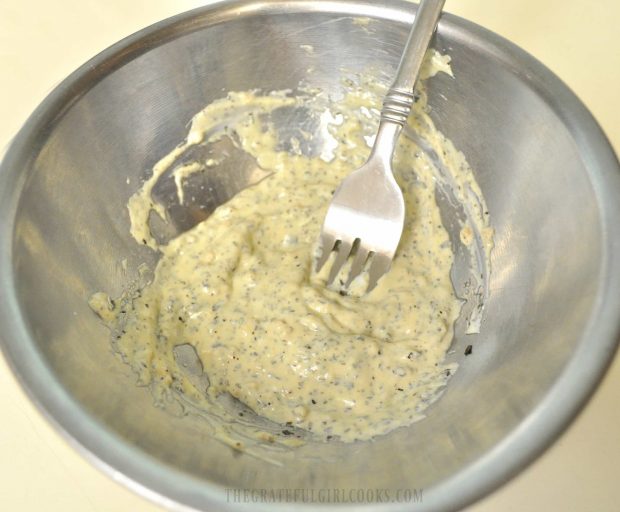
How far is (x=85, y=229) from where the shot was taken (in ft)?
3.67

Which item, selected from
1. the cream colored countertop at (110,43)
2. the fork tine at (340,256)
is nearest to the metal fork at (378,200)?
the fork tine at (340,256)

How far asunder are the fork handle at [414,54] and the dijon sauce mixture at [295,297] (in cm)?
8

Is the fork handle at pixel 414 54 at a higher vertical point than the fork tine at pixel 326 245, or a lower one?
higher

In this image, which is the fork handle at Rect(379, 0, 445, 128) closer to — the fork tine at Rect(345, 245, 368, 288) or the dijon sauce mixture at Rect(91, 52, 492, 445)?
the dijon sauce mixture at Rect(91, 52, 492, 445)

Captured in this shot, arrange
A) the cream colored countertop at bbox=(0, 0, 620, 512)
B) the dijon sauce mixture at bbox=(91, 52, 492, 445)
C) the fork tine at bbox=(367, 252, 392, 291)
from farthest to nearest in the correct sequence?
the fork tine at bbox=(367, 252, 392, 291) → the dijon sauce mixture at bbox=(91, 52, 492, 445) → the cream colored countertop at bbox=(0, 0, 620, 512)

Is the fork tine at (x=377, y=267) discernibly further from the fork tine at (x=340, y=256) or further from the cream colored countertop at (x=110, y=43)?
the cream colored countertop at (x=110, y=43)

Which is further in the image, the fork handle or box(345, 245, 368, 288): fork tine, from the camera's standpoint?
box(345, 245, 368, 288): fork tine

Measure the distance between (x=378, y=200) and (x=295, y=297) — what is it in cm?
25

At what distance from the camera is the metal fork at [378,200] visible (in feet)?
3.73

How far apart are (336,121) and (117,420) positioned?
846 mm

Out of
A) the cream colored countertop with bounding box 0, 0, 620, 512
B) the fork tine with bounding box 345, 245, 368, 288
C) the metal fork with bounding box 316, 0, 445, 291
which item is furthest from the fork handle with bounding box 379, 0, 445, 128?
the fork tine with bounding box 345, 245, 368, 288

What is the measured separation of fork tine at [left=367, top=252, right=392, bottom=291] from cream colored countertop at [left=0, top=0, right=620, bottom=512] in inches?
18.2

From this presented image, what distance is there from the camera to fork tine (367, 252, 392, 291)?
4.04 feet

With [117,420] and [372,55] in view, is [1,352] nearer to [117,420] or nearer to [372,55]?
[117,420]
